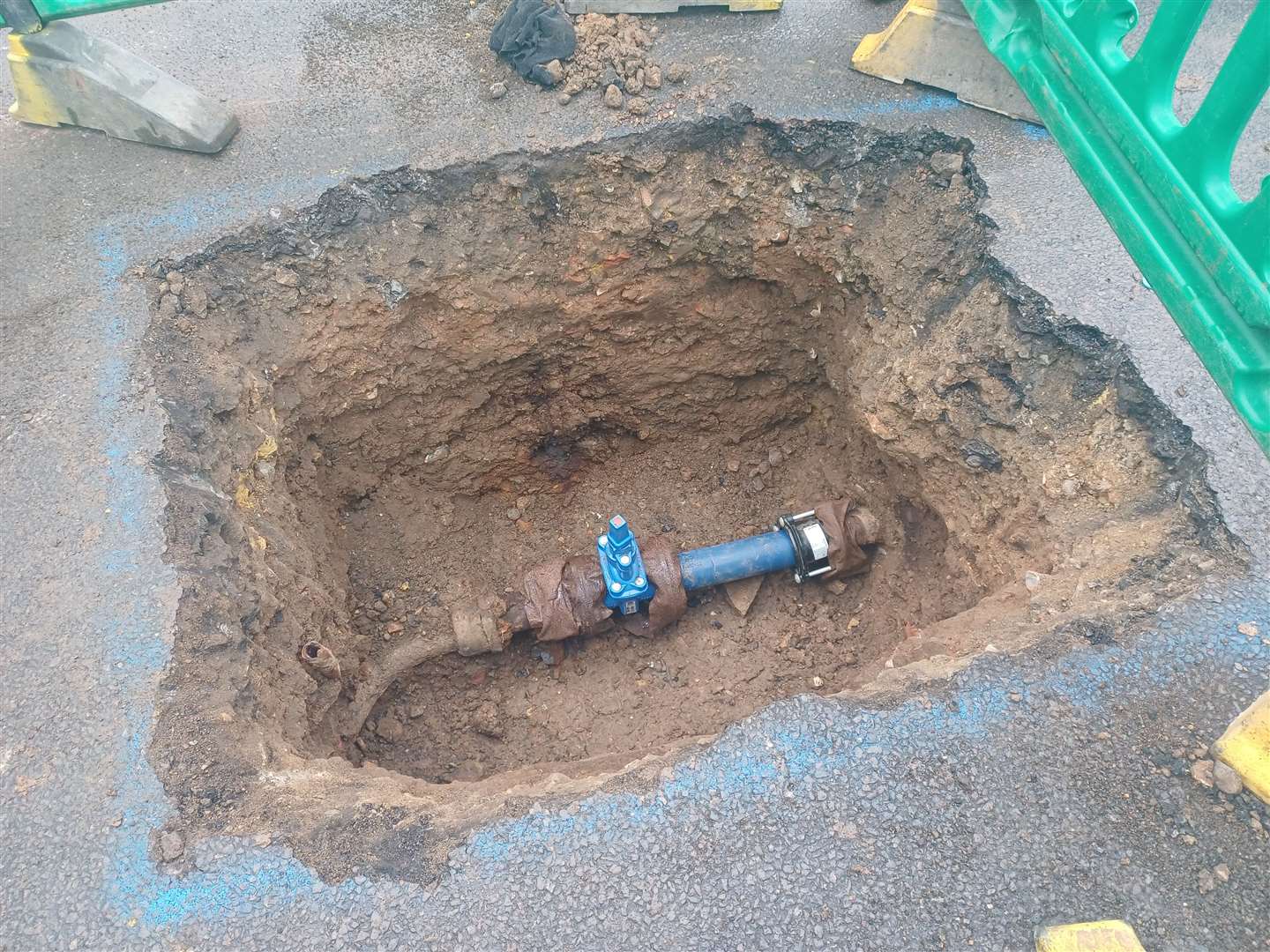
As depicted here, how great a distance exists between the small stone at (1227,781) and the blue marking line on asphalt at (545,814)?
0.27 meters

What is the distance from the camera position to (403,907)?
205cm

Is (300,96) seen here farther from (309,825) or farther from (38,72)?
(309,825)

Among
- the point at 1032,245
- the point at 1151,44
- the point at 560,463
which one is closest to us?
the point at 1151,44

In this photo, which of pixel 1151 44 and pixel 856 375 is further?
pixel 856 375

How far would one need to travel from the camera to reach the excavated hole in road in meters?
2.57

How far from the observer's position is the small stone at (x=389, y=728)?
3.52 meters

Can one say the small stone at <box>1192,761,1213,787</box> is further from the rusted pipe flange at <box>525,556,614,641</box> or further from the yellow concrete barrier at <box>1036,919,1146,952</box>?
the rusted pipe flange at <box>525,556,614,641</box>

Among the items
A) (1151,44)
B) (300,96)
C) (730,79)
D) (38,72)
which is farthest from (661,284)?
(38,72)

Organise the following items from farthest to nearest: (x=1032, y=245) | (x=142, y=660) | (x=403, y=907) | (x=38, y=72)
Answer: (x=38, y=72), (x=1032, y=245), (x=142, y=660), (x=403, y=907)

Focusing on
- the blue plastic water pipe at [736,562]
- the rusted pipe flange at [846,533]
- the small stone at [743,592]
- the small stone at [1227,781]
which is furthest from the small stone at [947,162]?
the small stone at [1227,781]

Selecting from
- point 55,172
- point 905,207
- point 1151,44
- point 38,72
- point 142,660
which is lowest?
point 142,660

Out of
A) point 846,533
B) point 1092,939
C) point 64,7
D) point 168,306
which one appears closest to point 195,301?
point 168,306

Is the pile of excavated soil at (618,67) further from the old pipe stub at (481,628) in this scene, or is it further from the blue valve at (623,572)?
the old pipe stub at (481,628)

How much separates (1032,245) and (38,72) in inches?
181
